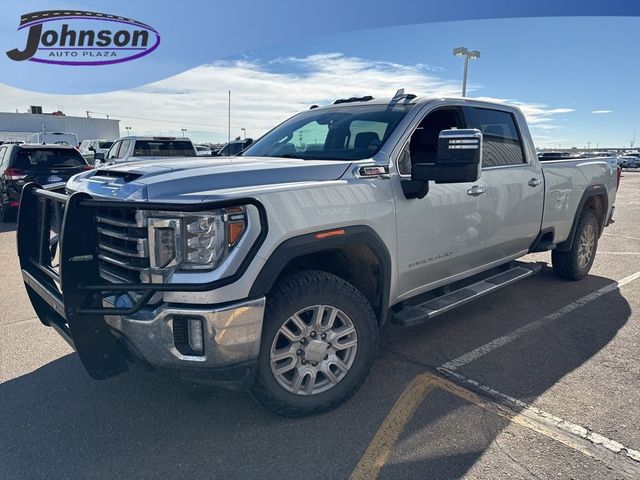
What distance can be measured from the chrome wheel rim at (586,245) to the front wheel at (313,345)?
4.05m

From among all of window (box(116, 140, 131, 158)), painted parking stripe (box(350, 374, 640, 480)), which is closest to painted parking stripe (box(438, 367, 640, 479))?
painted parking stripe (box(350, 374, 640, 480))

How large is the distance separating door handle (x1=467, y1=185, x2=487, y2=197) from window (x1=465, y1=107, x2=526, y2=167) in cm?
31

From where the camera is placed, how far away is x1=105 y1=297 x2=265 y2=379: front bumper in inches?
96.8

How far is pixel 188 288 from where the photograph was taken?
2.43 meters

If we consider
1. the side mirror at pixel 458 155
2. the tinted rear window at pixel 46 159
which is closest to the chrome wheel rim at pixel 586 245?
the side mirror at pixel 458 155

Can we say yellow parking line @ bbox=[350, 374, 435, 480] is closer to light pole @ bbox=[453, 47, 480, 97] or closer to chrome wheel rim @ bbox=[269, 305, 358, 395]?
chrome wheel rim @ bbox=[269, 305, 358, 395]

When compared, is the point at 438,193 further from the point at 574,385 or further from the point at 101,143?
the point at 101,143

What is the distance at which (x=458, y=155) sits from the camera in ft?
9.84

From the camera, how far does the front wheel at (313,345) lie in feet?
9.18

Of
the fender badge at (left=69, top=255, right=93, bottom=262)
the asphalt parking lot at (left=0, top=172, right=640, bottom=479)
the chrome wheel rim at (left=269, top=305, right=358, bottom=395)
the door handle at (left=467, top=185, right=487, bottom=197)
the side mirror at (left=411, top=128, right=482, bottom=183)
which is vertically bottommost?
the asphalt parking lot at (left=0, top=172, right=640, bottom=479)

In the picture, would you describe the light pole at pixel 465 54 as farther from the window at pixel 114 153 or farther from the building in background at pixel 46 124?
the building in background at pixel 46 124

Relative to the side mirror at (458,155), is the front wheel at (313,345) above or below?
below

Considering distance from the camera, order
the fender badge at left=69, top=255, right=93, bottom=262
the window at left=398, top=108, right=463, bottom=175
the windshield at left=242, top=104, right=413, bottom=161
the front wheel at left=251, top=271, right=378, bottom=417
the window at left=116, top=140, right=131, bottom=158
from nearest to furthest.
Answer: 1. the fender badge at left=69, top=255, right=93, bottom=262
2. the front wheel at left=251, top=271, right=378, bottom=417
3. the windshield at left=242, top=104, right=413, bottom=161
4. the window at left=398, top=108, right=463, bottom=175
5. the window at left=116, top=140, right=131, bottom=158

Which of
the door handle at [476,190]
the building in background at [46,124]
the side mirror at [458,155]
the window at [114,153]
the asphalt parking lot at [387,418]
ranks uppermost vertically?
the building in background at [46,124]
